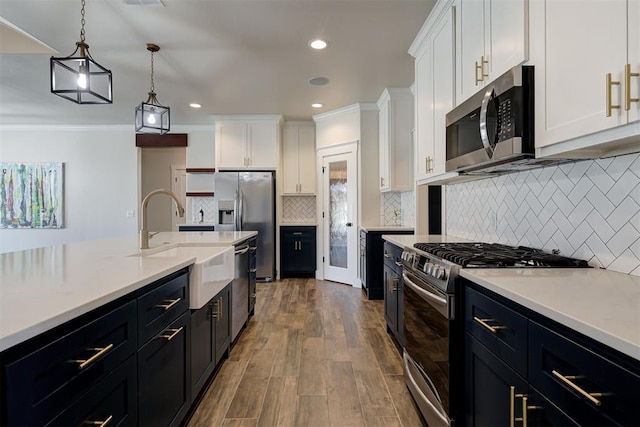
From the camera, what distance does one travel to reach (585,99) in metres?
1.12

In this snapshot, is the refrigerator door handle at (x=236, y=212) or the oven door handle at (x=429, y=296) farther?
the refrigerator door handle at (x=236, y=212)

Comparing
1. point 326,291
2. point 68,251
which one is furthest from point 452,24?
point 326,291

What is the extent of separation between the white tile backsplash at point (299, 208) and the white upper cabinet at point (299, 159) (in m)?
0.23

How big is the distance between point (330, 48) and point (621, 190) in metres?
2.62

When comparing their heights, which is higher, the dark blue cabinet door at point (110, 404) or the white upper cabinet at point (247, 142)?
the white upper cabinet at point (247, 142)

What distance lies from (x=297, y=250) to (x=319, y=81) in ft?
8.81

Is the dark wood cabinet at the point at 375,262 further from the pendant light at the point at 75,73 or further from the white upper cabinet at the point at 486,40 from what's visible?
the pendant light at the point at 75,73

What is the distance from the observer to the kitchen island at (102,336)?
0.76 metres

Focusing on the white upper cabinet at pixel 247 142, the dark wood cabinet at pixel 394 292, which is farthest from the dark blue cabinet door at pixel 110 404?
the white upper cabinet at pixel 247 142

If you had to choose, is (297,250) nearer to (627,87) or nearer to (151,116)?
(151,116)

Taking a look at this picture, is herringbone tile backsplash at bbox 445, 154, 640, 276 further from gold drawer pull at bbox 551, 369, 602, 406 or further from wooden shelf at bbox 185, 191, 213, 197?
wooden shelf at bbox 185, 191, 213, 197

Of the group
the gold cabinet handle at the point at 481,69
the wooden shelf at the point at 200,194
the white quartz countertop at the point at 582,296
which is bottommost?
the white quartz countertop at the point at 582,296

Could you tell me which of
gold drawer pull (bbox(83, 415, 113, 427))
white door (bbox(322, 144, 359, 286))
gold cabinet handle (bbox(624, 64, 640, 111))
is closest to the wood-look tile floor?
gold drawer pull (bbox(83, 415, 113, 427))

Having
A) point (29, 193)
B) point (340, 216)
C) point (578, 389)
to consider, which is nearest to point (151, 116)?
point (340, 216)
